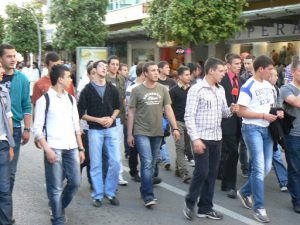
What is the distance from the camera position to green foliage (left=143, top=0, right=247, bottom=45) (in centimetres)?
1553

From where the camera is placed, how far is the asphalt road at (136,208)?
5602 millimetres

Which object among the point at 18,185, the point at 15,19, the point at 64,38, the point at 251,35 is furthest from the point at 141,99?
the point at 15,19

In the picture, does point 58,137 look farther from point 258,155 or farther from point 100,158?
point 258,155

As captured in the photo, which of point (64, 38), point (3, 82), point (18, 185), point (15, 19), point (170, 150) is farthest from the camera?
point (15, 19)

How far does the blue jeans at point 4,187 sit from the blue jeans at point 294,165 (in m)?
3.43

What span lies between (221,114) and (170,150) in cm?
486

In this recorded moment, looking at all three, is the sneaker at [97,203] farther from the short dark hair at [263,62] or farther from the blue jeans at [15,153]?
the short dark hair at [263,62]

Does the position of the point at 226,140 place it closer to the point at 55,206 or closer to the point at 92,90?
the point at 92,90

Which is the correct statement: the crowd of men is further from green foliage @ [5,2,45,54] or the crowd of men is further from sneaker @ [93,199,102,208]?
green foliage @ [5,2,45,54]

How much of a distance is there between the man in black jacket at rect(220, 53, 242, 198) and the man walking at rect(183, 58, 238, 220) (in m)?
1.14

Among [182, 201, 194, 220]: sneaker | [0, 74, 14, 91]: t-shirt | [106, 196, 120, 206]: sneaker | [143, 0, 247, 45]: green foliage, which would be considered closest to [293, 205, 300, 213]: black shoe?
[182, 201, 194, 220]: sneaker

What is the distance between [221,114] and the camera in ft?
18.5

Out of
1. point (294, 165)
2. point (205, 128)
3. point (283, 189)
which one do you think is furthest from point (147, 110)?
point (283, 189)

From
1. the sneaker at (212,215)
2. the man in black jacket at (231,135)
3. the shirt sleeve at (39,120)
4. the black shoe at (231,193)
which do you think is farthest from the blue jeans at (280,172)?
the shirt sleeve at (39,120)
